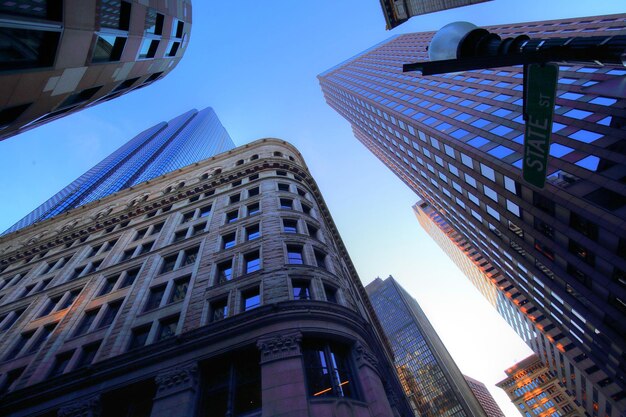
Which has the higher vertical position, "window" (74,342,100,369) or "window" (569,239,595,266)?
"window" (74,342,100,369)

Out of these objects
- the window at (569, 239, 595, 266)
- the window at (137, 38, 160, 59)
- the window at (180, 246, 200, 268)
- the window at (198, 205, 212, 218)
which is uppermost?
the window at (198, 205, 212, 218)

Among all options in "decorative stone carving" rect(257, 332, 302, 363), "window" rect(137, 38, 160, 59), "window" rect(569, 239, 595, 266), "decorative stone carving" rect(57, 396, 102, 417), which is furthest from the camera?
"window" rect(569, 239, 595, 266)

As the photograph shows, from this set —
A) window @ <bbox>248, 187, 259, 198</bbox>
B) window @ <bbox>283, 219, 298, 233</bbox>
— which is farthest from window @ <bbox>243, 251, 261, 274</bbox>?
window @ <bbox>248, 187, 259, 198</bbox>

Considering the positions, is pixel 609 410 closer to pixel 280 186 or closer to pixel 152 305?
pixel 280 186

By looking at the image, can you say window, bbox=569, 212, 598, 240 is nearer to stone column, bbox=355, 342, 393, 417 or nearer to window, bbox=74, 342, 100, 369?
stone column, bbox=355, 342, 393, 417

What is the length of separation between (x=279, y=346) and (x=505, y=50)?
16.4 meters

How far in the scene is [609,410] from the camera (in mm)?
52969

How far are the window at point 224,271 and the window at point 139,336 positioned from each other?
5.86 m

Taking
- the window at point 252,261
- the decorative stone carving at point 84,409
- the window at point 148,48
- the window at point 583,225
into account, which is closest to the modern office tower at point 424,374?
the window at point 583,225

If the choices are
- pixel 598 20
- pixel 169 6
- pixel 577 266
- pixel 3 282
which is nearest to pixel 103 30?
pixel 169 6

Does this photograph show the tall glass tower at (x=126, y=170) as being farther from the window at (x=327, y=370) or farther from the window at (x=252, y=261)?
the window at (x=327, y=370)

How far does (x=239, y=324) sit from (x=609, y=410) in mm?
69673

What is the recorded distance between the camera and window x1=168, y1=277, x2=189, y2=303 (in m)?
24.3

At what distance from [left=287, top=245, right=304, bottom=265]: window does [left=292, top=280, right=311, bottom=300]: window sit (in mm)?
2214
